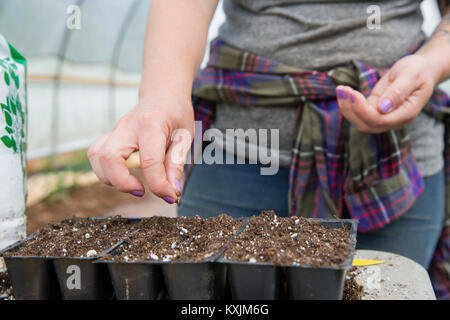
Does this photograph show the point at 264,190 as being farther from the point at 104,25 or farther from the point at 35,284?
the point at 104,25

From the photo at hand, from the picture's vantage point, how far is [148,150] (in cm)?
88

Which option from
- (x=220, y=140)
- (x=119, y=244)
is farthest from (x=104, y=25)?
(x=119, y=244)

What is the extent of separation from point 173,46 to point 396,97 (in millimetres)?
546

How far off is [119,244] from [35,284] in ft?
0.59

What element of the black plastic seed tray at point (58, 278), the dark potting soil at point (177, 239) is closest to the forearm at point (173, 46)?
the dark potting soil at point (177, 239)

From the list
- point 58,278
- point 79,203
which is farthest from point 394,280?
point 79,203

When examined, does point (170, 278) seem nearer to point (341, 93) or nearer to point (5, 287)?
point (5, 287)

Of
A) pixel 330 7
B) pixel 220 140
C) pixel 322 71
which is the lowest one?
pixel 220 140

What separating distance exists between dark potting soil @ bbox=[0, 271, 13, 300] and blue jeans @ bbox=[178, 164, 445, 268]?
59 centimetres

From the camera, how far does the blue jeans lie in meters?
1.26

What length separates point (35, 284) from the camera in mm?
860

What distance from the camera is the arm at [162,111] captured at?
0.90 metres

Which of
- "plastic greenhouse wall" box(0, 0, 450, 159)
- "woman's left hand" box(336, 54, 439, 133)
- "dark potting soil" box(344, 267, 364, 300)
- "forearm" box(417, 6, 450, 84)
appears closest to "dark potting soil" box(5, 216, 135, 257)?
"dark potting soil" box(344, 267, 364, 300)

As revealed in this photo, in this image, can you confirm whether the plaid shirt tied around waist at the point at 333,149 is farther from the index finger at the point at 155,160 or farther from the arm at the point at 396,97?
the index finger at the point at 155,160
